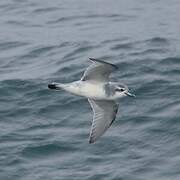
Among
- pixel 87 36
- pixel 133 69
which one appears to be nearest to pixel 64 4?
pixel 87 36

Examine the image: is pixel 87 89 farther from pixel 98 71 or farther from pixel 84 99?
pixel 84 99

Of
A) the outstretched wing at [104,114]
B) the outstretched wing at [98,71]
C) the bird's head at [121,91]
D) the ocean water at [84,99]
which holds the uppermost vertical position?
the outstretched wing at [98,71]

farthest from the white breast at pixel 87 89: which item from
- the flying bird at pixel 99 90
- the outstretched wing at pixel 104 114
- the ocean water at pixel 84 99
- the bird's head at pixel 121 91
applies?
the ocean water at pixel 84 99

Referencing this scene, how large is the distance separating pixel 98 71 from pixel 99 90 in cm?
48

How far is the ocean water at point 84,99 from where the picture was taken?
1617 centimetres

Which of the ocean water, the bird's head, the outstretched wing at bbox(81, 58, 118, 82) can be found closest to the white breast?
the outstretched wing at bbox(81, 58, 118, 82)

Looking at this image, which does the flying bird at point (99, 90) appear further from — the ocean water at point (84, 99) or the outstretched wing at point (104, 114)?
the ocean water at point (84, 99)

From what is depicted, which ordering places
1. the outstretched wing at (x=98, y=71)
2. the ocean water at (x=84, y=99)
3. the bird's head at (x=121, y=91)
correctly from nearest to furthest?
the outstretched wing at (x=98, y=71) < the bird's head at (x=121, y=91) < the ocean water at (x=84, y=99)

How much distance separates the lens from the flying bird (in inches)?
561

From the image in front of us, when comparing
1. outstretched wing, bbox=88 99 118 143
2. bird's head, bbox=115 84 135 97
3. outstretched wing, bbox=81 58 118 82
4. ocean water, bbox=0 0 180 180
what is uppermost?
outstretched wing, bbox=81 58 118 82

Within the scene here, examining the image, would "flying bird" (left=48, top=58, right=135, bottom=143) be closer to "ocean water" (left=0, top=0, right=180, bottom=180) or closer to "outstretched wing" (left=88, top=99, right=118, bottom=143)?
"outstretched wing" (left=88, top=99, right=118, bottom=143)

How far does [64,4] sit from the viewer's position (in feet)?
86.4

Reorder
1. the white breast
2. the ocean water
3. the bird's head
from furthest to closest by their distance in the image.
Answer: the ocean water < the bird's head < the white breast

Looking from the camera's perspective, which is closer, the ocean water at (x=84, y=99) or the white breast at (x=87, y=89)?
the white breast at (x=87, y=89)
